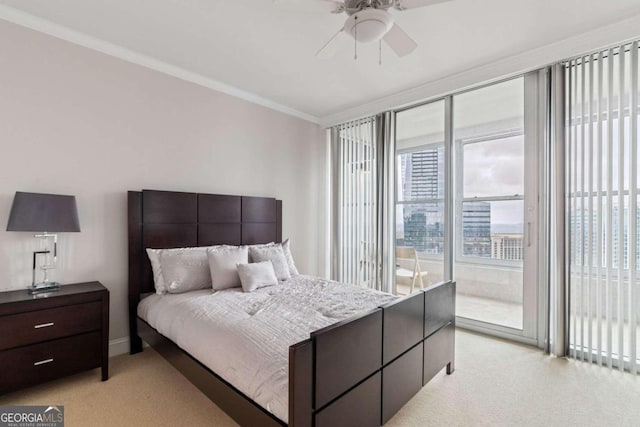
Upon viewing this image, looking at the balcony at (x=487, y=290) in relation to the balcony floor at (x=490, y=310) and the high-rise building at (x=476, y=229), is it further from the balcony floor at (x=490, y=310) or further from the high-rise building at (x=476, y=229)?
the high-rise building at (x=476, y=229)

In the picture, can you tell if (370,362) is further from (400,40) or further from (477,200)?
(477,200)

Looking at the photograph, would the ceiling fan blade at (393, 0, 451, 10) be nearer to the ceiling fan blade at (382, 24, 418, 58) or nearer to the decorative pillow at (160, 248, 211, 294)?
the ceiling fan blade at (382, 24, 418, 58)

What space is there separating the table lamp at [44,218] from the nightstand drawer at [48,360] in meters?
0.42

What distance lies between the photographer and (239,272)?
109 inches

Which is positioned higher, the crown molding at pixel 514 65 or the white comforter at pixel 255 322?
the crown molding at pixel 514 65

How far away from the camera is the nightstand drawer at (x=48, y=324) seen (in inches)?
77.3

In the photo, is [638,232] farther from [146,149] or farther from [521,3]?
[146,149]

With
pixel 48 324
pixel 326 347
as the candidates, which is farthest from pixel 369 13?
pixel 48 324

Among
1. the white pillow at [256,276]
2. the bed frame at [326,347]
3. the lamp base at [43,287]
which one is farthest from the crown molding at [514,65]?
the lamp base at [43,287]

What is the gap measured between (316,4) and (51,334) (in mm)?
2830

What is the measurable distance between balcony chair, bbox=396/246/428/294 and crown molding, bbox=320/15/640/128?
73.3 inches

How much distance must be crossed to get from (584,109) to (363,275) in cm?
294

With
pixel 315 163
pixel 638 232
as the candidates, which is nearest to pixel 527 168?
pixel 638 232

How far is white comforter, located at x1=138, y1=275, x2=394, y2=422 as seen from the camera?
4.92 ft
